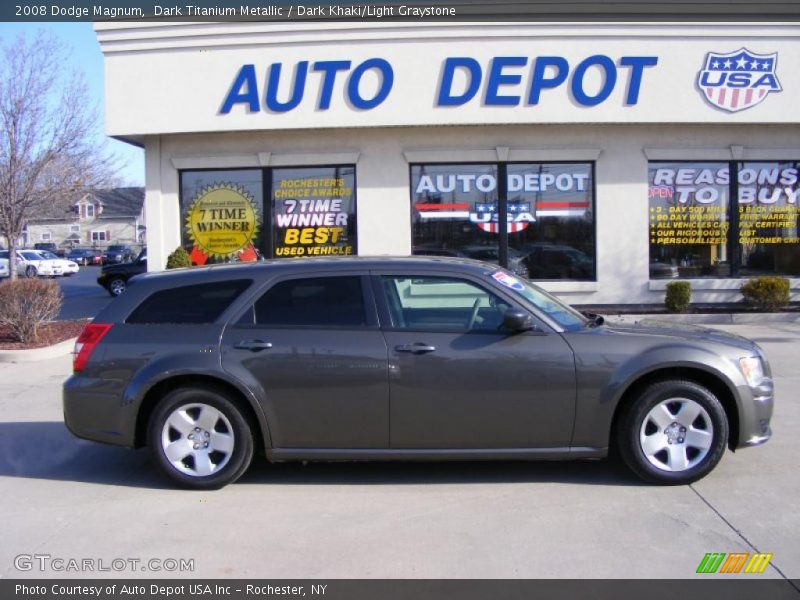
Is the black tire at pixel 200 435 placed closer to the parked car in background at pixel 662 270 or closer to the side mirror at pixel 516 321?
the side mirror at pixel 516 321

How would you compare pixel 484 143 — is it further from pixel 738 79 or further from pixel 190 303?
pixel 190 303

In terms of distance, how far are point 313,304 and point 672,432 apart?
265 cm

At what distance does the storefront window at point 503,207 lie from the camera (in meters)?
14.6

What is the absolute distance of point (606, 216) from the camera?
47.7 feet

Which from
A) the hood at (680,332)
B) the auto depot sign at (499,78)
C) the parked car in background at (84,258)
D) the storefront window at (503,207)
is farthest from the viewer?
the parked car in background at (84,258)

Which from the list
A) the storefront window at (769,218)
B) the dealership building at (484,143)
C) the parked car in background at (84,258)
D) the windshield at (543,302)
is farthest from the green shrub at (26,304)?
the parked car in background at (84,258)

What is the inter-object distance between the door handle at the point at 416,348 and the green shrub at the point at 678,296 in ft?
31.7

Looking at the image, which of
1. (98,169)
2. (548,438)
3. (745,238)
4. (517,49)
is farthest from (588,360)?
(98,169)

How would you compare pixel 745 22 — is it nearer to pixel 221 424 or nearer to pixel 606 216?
pixel 606 216

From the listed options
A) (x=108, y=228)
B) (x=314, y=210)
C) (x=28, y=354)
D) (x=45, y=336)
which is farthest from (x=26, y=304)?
(x=108, y=228)

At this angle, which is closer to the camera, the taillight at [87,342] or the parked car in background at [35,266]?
the taillight at [87,342]

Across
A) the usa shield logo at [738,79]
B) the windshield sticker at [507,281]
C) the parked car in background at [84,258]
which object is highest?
the usa shield logo at [738,79]

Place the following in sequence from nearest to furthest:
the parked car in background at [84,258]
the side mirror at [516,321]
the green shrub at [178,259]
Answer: the side mirror at [516,321] → the green shrub at [178,259] → the parked car in background at [84,258]

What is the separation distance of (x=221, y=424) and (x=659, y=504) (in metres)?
3.00
